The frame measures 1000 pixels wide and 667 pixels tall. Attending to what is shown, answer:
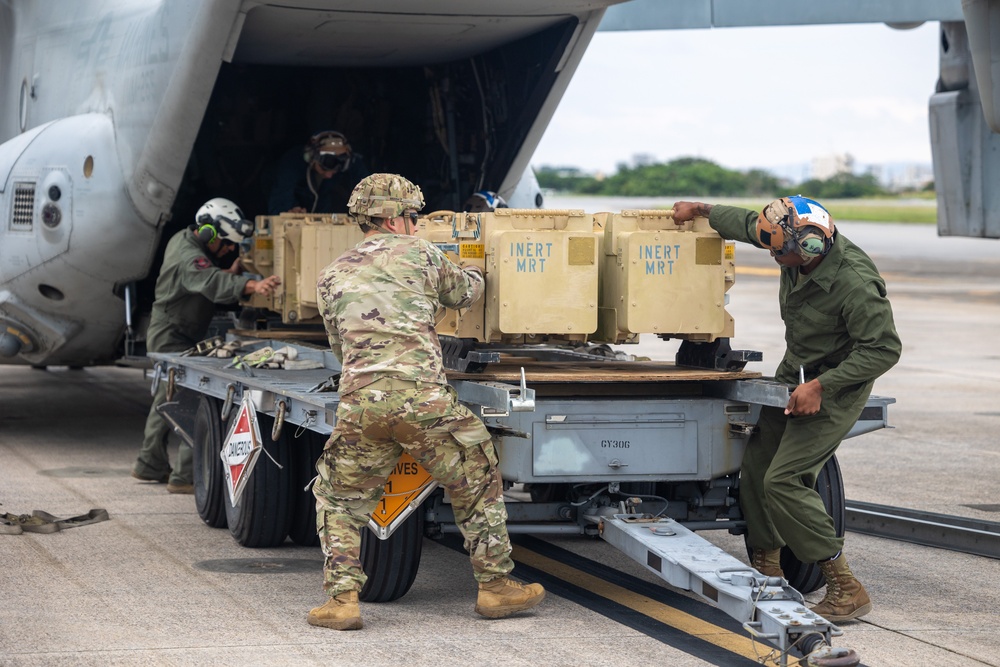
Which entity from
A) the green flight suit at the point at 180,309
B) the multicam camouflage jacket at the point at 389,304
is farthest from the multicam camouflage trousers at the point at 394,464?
the green flight suit at the point at 180,309

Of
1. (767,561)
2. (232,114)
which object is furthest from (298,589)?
(232,114)

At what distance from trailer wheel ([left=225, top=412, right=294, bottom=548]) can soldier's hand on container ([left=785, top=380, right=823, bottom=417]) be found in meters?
2.82

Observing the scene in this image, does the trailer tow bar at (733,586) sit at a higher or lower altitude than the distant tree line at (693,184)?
lower

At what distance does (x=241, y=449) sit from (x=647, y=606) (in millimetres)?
2313

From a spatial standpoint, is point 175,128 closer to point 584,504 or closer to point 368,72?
point 368,72

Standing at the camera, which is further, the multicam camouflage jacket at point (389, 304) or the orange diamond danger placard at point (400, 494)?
the orange diamond danger placard at point (400, 494)

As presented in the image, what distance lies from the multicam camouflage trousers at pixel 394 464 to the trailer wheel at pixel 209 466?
216 cm

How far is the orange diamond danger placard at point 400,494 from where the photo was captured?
641 centimetres

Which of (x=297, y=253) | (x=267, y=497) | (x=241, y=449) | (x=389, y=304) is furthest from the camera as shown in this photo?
(x=297, y=253)

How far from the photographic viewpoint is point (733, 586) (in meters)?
5.79

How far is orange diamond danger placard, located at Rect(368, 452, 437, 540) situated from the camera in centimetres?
641

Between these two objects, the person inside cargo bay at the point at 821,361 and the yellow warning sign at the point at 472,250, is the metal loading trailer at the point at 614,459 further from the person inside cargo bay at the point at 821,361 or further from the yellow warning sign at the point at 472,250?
the yellow warning sign at the point at 472,250

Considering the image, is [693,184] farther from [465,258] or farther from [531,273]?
[531,273]

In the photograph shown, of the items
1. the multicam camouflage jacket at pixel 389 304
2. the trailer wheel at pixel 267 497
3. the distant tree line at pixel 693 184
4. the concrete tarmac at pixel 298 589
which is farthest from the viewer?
the distant tree line at pixel 693 184
